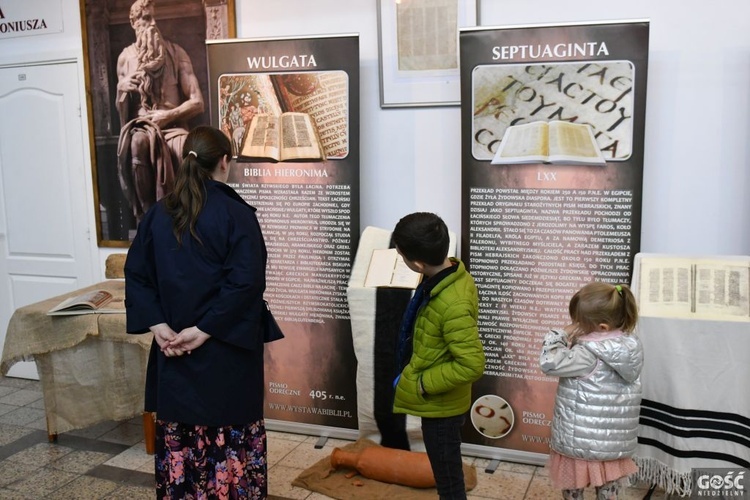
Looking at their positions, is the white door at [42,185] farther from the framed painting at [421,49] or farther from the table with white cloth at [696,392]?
the table with white cloth at [696,392]

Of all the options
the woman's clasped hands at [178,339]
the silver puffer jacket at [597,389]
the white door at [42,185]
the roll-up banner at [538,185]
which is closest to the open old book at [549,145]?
the roll-up banner at [538,185]

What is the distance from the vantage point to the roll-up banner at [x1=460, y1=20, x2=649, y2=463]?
2791mm

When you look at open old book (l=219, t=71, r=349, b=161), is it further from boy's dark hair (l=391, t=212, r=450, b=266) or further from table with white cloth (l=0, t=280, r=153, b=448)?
boy's dark hair (l=391, t=212, r=450, b=266)

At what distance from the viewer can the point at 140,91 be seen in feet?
12.6

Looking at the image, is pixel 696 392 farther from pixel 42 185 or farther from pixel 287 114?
pixel 42 185

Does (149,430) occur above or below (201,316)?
below

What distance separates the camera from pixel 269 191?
11.1 feet

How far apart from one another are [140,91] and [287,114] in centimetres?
108

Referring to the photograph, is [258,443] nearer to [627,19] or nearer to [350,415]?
[350,415]

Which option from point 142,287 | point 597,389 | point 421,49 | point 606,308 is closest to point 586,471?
point 597,389

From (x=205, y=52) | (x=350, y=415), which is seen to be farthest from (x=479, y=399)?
→ (x=205, y=52)

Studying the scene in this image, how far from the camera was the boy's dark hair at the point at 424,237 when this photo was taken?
6.66ft

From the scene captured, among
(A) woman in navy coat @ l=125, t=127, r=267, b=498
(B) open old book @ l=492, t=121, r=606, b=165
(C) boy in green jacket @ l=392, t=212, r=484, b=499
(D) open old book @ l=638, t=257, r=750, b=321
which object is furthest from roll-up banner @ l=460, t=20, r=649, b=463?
(A) woman in navy coat @ l=125, t=127, r=267, b=498

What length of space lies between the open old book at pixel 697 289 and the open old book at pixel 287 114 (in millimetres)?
1503
